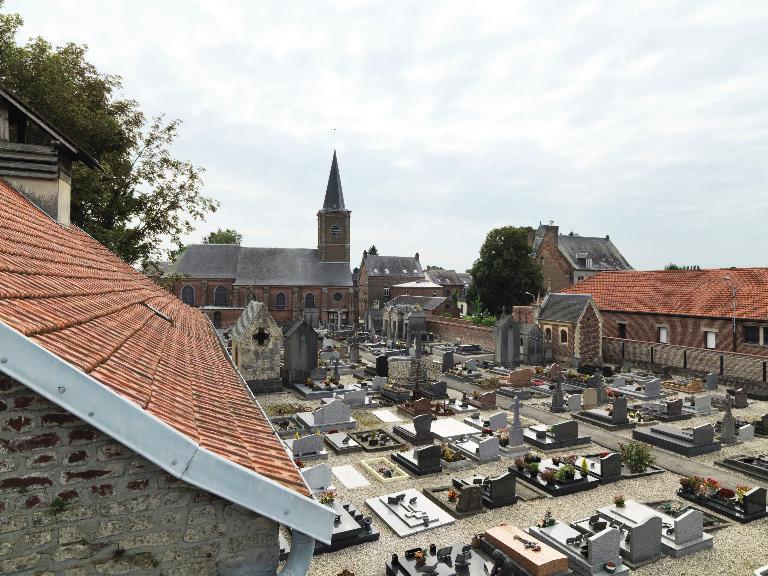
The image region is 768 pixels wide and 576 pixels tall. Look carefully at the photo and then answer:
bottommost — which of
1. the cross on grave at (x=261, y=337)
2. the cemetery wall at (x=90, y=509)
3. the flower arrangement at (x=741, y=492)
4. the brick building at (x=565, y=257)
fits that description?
the flower arrangement at (x=741, y=492)

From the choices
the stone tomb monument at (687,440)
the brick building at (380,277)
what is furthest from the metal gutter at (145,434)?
the brick building at (380,277)

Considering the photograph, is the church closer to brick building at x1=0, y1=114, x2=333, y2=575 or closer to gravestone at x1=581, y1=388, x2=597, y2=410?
gravestone at x1=581, y1=388, x2=597, y2=410

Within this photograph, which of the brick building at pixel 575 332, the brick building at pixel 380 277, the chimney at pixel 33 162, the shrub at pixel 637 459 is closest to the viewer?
the chimney at pixel 33 162

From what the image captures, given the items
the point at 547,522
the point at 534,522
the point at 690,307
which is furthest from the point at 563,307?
the point at 547,522

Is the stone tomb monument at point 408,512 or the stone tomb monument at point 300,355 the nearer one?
the stone tomb monument at point 408,512

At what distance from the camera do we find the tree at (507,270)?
48844 mm

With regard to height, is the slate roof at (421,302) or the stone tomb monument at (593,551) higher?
the slate roof at (421,302)

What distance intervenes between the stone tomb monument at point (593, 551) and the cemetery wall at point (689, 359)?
21.2 meters

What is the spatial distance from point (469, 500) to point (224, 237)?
234 ft

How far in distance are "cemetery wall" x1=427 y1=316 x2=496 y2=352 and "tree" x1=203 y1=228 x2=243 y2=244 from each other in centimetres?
4236

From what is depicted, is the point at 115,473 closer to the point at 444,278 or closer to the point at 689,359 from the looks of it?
the point at 689,359

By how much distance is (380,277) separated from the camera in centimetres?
6391

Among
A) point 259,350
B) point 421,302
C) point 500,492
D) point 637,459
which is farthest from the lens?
point 421,302

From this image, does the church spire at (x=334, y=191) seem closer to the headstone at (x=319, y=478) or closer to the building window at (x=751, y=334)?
the building window at (x=751, y=334)
